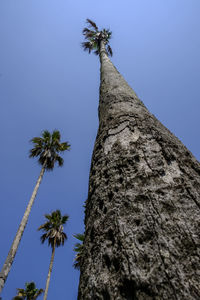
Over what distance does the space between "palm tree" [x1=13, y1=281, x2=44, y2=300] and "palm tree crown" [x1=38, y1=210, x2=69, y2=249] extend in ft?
26.6

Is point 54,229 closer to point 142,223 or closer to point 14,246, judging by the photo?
point 14,246

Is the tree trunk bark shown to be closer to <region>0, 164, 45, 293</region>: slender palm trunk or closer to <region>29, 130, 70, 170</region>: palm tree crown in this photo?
<region>0, 164, 45, 293</region>: slender palm trunk

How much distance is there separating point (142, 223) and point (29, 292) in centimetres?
2384

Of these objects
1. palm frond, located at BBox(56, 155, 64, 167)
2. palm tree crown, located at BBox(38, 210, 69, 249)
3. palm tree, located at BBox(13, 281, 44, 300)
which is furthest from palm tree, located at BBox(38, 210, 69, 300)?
palm tree, located at BBox(13, 281, 44, 300)

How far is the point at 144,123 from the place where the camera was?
2160 mm

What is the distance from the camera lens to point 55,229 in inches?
638

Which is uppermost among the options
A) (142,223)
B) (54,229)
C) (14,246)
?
(54,229)

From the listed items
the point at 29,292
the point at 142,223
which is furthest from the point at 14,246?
the point at 29,292

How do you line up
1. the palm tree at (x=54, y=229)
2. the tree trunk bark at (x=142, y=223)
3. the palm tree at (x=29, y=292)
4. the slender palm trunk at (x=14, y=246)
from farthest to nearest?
the palm tree at (x=29, y=292) < the palm tree at (x=54, y=229) < the slender palm trunk at (x=14, y=246) < the tree trunk bark at (x=142, y=223)

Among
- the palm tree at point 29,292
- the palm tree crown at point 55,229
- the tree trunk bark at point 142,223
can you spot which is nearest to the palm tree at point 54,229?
the palm tree crown at point 55,229

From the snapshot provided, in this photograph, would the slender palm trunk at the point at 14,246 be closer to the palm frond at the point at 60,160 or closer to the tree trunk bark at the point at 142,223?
the palm frond at the point at 60,160

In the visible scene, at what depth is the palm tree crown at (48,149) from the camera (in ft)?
51.5

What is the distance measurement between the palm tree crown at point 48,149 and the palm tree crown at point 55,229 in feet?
14.4

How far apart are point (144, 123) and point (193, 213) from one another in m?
1.24
